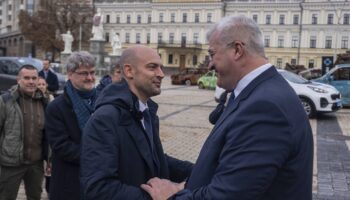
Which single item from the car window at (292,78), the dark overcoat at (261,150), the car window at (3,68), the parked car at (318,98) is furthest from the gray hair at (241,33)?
the car window at (3,68)

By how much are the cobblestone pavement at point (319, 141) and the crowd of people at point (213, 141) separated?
12.1ft

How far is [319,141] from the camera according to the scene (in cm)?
1062

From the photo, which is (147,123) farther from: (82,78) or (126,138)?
(82,78)

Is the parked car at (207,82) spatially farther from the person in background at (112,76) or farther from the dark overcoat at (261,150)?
the dark overcoat at (261,150)

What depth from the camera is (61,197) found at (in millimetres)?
3320

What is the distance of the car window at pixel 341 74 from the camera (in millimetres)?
18203

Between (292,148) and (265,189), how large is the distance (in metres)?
0.20

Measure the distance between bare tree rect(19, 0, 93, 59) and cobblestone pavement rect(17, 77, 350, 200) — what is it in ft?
174

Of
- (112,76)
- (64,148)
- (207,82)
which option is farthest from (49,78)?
(207,82)

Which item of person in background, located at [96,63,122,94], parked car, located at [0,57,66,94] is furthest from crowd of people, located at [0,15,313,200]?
parked car, located at [0,57,66,94]

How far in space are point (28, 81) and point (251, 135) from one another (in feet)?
9.99

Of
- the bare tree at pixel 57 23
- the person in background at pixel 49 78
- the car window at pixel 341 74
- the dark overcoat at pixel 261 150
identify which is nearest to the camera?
the dark overcoat at pixel 261 150

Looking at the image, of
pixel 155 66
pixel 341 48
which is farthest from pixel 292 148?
pixel 341 48

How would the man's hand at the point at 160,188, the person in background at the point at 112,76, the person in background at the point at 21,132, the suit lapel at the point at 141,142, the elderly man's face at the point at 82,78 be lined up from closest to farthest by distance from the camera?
the man's hand at the point at 160,188, the suit lapel at the point at 141,142, the elderly man's face at the point at 82,78, the person in background at the point at 21,132, the person in background at the point at 112,76
